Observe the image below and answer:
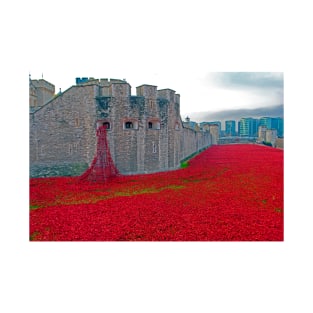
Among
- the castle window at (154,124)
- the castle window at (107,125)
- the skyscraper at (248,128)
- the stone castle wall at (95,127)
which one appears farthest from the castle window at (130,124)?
the skyscraper at (248,128)

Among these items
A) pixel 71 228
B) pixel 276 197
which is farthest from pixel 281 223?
pixel 71 228

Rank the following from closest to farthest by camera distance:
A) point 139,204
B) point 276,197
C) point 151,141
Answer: point 139,204, point 276,197, point 151,141

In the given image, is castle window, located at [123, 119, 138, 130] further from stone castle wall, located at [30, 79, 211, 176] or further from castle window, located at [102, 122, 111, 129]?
castle window, located at [102, 122, 111, 129]

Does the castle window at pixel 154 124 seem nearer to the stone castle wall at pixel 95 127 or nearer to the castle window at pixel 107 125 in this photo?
the stone castle wall at pixel 95 127

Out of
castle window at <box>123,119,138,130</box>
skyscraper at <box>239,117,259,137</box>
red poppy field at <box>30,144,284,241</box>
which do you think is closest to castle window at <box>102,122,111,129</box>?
castle window at <box>123,119,138,130</box>

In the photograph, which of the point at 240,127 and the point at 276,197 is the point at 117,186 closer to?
the point at 276,197

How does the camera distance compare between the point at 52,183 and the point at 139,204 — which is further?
the point at 52,183

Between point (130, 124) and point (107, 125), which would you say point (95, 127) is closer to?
point (107, 125)
